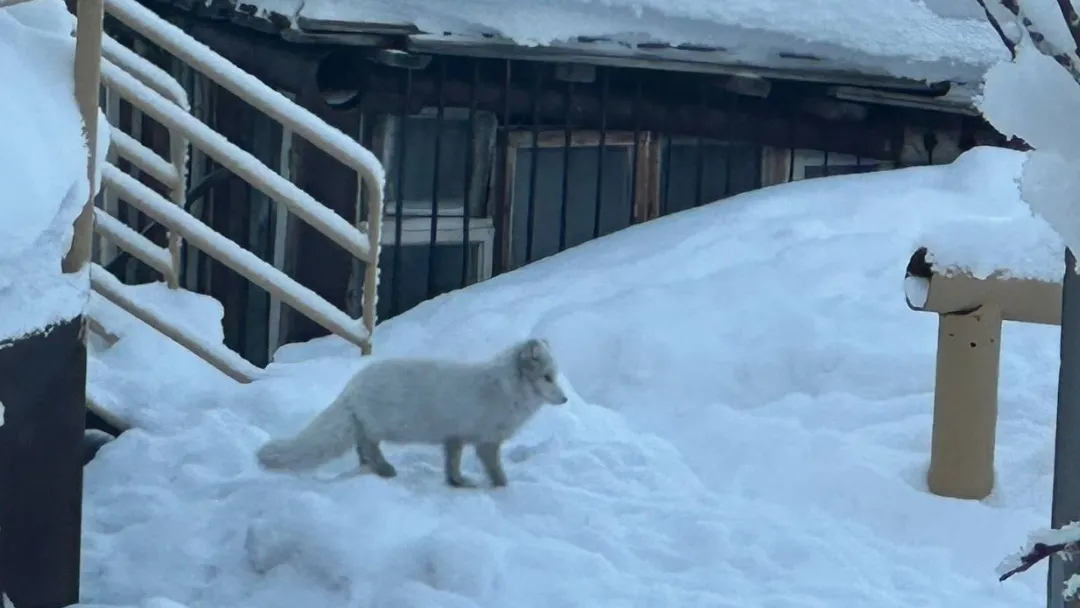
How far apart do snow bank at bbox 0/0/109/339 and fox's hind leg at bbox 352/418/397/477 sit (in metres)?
1.13

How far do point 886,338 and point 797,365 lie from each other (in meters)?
0.37

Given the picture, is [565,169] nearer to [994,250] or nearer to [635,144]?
[635,144]

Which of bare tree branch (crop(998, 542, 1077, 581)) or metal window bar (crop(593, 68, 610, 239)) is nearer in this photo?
bare tree branch (crop(998, 542, 1077, 581))

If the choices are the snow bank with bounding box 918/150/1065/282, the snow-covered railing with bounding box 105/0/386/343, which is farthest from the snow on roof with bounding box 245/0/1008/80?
the snow bank with bounding box 918/150/1065/282

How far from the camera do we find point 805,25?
7.18 meters

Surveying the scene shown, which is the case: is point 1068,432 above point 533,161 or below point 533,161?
above

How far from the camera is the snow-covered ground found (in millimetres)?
3838

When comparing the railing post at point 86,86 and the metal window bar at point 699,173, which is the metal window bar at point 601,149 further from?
the railing post at point 86,86

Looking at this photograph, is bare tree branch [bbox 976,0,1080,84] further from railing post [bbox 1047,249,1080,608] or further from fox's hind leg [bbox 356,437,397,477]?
fox's hind leg [bbox 356,437,397,477]

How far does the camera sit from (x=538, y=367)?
14.4 feet

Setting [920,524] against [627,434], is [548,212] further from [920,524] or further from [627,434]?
[920,524]

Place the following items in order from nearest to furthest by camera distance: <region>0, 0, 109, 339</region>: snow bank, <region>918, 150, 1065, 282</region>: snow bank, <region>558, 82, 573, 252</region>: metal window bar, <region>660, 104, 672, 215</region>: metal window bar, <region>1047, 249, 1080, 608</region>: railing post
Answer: <region>1047, 249, 1080, 608</region>: railing post
<region>0, 0, 109, 339</region>: snow bank
<region>918, 150, 1065, 282</region>: snow bank
<region>558, 82, 573, 252</region>: metal window bar
<region>660, 104, 672, 215</region>: metal window bar

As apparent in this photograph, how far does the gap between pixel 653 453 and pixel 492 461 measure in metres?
0.68

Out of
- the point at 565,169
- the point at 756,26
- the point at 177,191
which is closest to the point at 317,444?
the point at 177,191
